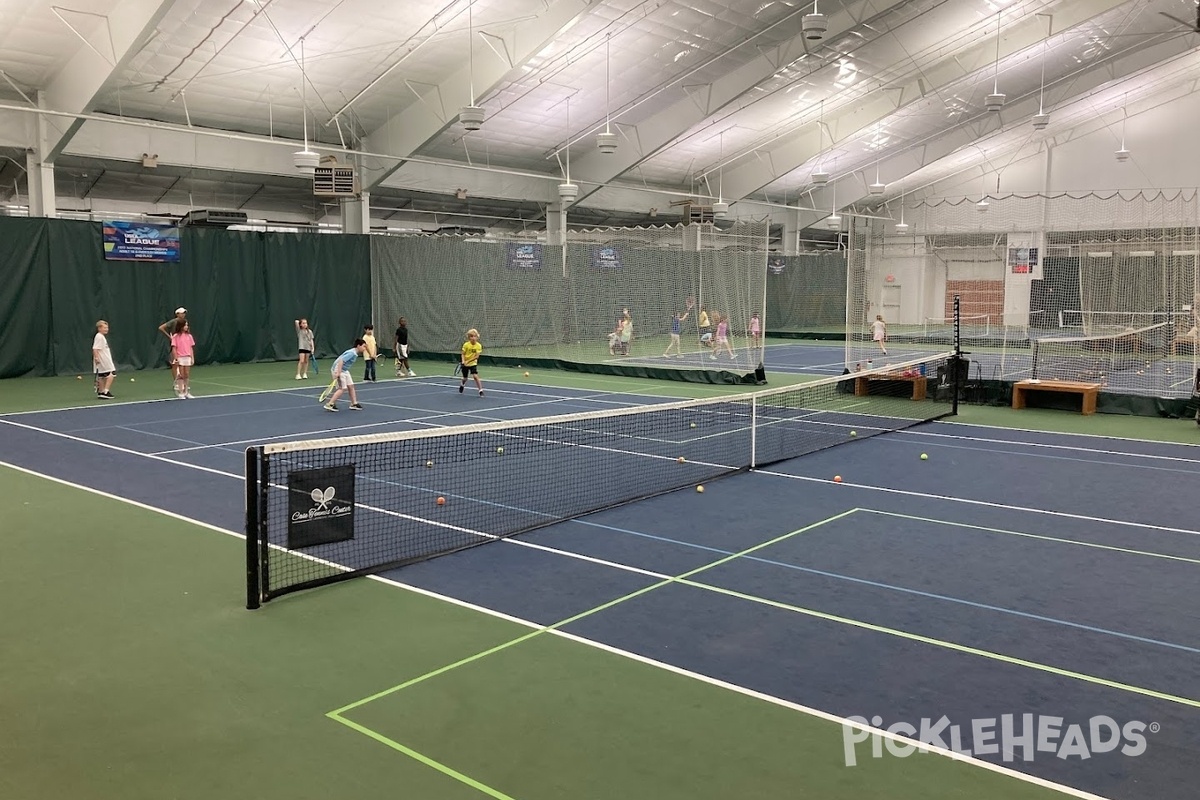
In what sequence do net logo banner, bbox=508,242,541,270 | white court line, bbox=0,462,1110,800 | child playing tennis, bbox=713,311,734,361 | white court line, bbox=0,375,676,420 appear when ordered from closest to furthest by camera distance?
white court line, bbox=0,462,1110,800
white court line, bbox=0,375,676,420
child playing tennis, bbox=713,311,734,361
net logo banner, bbox=508,242,541,270

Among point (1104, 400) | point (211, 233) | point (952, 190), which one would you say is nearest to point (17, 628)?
point (1104, 400)

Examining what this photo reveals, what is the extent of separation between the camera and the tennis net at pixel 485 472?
661 centimetres

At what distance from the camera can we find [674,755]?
4.24m

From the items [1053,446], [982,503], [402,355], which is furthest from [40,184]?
[1053,446]

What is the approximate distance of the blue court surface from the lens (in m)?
4.69

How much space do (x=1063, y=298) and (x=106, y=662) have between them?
32.7m

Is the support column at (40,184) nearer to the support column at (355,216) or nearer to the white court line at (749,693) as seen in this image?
the support column at (355,216)

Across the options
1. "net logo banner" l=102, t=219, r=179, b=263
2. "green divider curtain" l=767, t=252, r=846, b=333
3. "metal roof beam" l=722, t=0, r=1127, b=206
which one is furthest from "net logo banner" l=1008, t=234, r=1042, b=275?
"net logo banner" l=102, t=219, r=179, b=263

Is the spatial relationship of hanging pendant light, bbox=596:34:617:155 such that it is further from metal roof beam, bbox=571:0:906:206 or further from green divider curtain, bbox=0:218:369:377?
green divider curtain, bbox=0:218:369:377

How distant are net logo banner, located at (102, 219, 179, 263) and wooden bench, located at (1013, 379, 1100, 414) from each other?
2111 cm

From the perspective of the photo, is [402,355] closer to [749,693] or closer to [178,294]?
[178,294]

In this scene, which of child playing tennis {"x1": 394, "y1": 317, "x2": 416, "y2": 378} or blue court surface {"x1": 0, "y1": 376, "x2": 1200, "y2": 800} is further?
child playing tennis {"x1": 394, "y1": 317, "x2": 416, "y2": 378}

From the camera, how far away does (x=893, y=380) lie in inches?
752

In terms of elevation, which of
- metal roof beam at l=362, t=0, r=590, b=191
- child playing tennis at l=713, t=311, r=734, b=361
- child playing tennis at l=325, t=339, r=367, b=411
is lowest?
child playing tennis at l=325, t=339, r=367, b=411
